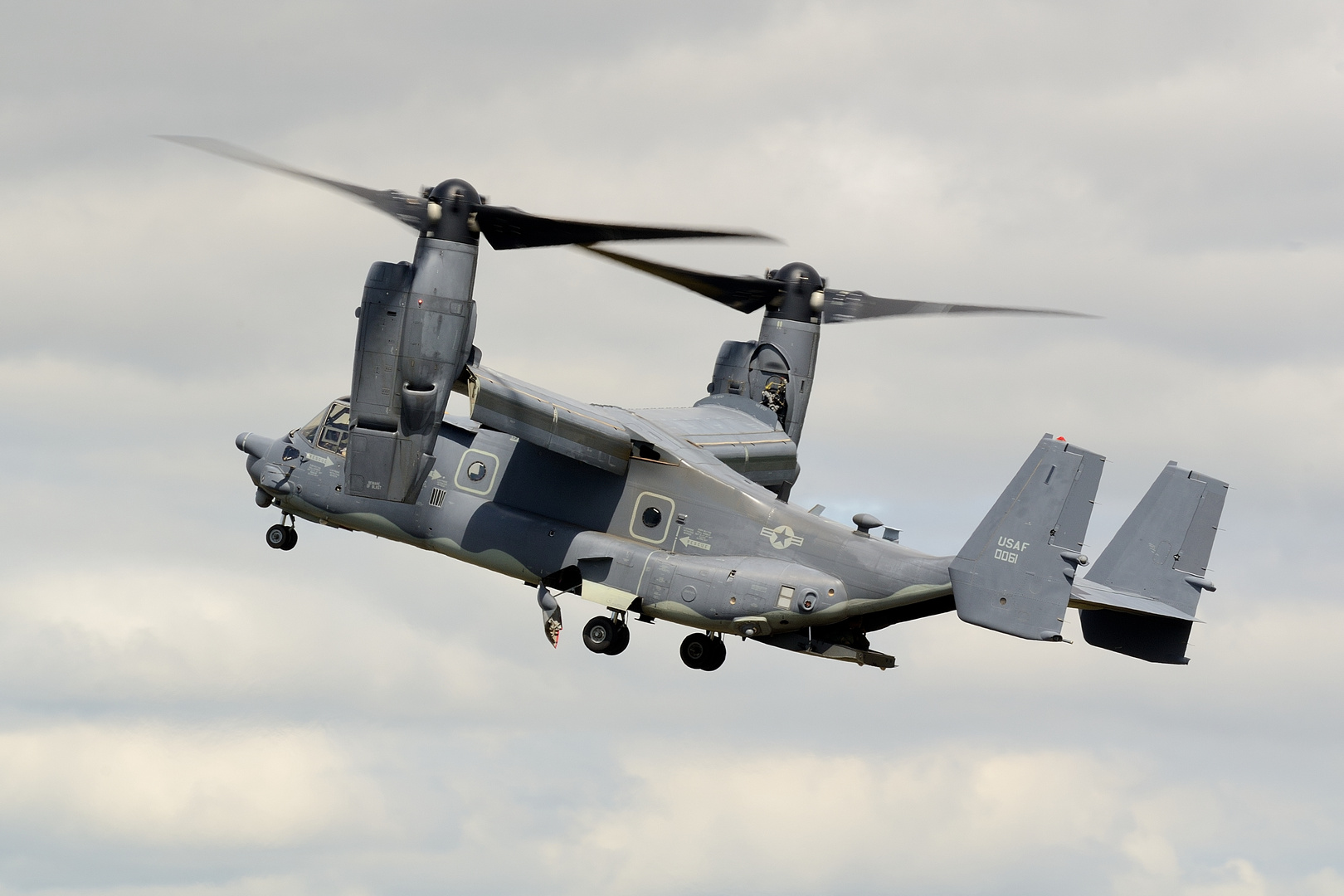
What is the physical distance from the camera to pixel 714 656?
3878cm

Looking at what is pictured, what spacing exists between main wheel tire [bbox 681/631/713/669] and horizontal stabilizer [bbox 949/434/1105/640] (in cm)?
630

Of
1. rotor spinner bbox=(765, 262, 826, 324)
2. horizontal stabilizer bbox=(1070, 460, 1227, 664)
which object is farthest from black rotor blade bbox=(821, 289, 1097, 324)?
horizontal stabilizer bbox=(1070, 460, 1227, 664)

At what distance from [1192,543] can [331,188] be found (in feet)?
59.7

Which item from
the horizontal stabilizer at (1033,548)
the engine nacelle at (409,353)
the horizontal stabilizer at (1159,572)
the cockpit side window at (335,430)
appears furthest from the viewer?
the cockpit side window at (335,430)

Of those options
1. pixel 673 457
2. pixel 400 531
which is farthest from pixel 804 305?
pixel 400 531

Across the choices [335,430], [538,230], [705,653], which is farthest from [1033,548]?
[335,430]

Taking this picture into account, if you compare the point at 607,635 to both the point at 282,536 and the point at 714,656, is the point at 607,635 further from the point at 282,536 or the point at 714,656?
the point at 282,536

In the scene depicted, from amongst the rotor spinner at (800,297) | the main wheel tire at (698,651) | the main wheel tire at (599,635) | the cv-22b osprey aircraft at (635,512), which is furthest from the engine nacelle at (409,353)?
the rotor spinner at (800,297)

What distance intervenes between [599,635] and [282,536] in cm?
848

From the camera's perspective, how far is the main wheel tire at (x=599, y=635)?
125 feet

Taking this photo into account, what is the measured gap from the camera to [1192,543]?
121 ft

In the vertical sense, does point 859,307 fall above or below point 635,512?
above

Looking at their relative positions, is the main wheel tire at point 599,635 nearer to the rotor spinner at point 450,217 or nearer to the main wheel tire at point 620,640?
the main wheel tire at point 620,640

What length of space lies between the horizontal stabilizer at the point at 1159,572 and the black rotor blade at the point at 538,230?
11.2 m
